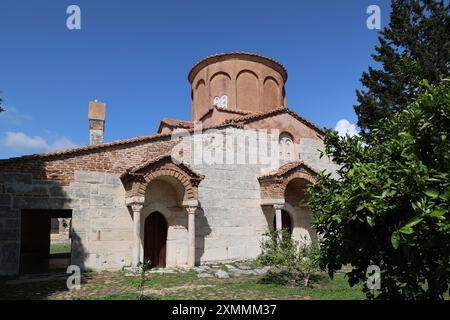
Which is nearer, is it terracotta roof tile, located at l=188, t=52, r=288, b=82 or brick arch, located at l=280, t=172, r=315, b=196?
brick arch, located at l=280, t=172, r=315, b=196

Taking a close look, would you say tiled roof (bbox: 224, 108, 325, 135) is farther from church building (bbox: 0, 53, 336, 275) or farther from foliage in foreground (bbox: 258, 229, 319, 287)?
foliage in foreground (bbox: 258, 229, 319, 287)

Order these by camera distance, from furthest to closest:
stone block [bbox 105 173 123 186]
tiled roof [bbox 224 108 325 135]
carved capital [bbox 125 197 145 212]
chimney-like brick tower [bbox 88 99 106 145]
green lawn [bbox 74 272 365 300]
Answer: chimney-like brick tower [bbox 88 99 106 145] → tiled roof [bbox 224 108 325 135] → stone block [bbox 105 173 123 186] → carved capital [bbox 125 197 145 212] → green lawn [bbox 74 272 365 300]

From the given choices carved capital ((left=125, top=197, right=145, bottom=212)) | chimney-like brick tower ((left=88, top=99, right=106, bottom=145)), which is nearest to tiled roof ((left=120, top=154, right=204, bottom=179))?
carved capital ((left=125, top=197, right=145, bottom=212))

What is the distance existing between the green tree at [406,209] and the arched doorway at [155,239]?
8857 mm

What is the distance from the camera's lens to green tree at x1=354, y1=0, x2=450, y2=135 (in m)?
16.8

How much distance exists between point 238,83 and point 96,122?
7.91 metres

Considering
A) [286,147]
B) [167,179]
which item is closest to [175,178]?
[167,179]

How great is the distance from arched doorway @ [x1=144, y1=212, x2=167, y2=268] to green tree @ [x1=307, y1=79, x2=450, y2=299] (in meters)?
8.86

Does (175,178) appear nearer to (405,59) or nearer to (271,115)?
(271,115)

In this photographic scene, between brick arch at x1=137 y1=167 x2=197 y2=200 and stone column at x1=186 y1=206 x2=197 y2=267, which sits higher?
brick arch at x1=137 y1=167 x2=197 y2=200

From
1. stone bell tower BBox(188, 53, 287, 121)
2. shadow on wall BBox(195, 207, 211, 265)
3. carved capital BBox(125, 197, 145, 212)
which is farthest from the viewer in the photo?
stone bell tower BBox(188, 53, 287, 121)

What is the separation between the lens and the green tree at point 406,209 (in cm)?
269

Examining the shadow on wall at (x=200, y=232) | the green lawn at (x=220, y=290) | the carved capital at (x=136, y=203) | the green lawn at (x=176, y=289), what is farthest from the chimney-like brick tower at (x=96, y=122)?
the green lawn at (x=220, y=290)

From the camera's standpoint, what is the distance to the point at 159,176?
1102 centimetres
